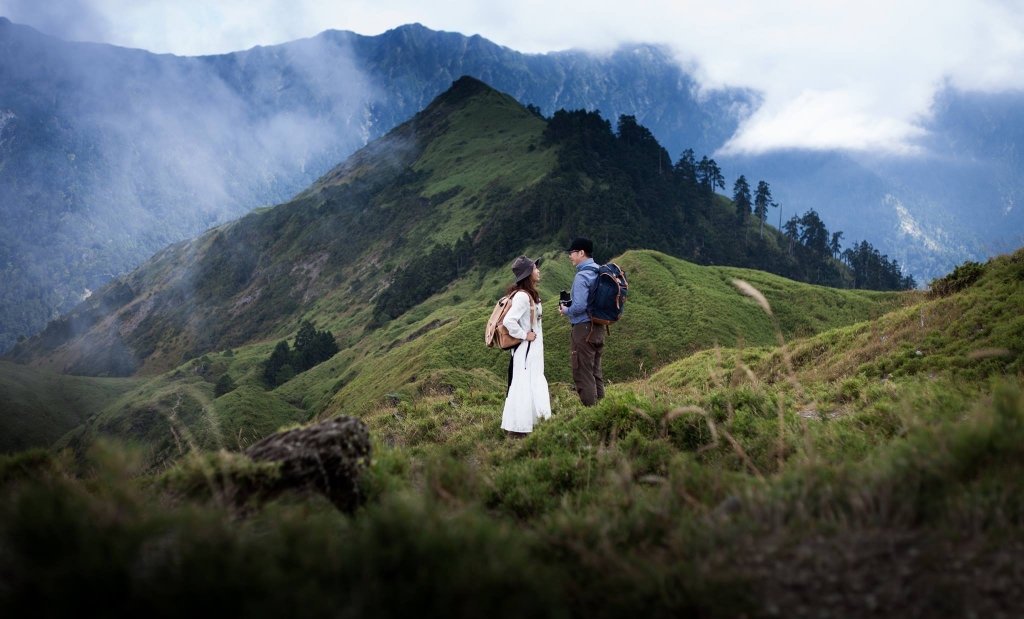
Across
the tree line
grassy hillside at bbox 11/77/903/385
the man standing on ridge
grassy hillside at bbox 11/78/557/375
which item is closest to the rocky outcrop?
the man standing on ridge

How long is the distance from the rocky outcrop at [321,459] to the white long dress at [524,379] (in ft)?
12.8

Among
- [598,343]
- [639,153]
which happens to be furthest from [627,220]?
[598,343]

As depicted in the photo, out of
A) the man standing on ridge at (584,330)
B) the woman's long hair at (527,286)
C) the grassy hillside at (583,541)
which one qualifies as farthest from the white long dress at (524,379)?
the grassy hillside at (583,541)

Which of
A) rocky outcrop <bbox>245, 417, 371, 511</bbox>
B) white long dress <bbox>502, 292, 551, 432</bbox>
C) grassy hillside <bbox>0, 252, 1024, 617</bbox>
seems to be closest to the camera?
grassy hillside <bbox>0, 252, 1024, 617</bbox>

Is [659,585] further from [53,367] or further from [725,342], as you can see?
[53,367]

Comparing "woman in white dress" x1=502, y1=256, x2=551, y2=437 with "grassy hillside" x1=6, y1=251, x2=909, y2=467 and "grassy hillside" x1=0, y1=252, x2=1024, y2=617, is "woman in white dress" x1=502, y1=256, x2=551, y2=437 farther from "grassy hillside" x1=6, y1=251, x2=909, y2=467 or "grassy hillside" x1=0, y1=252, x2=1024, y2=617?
"grassy hillside" x1=6, y1=251, x2=909, y2=467

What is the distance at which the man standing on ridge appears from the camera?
8992mm

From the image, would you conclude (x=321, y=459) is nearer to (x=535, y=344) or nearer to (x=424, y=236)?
(x=535, y=344)

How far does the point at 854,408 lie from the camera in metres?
7.68

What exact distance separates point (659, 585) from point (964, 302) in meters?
13.5

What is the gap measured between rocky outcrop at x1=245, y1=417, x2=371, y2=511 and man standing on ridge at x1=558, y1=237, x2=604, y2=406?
16.4 feet

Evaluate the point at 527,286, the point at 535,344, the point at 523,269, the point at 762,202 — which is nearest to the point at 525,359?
the point at 535,344

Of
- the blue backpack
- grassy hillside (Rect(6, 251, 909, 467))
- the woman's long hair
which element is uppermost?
the woman's long hair

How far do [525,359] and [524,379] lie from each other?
1.03 ft
